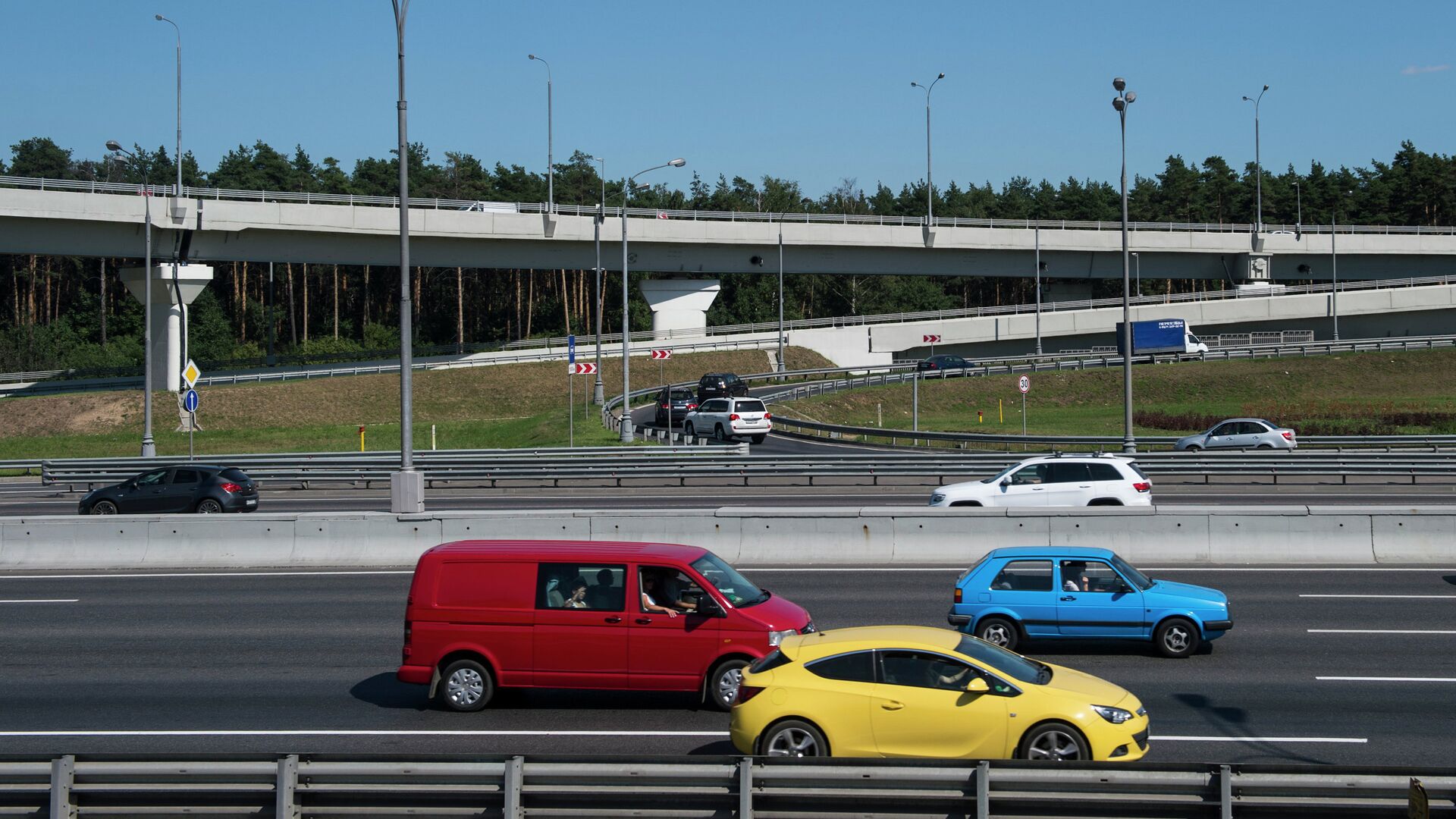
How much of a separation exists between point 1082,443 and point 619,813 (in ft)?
114

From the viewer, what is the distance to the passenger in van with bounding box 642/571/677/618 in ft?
38.3

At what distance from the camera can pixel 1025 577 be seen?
554 inches

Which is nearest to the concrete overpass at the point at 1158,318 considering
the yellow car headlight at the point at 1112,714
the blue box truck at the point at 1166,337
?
the blue box truck at the point at 1166,337

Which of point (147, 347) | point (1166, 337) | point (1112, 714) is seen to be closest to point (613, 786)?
point (1112, 714)

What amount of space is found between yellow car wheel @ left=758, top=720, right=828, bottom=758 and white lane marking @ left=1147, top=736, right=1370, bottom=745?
3.14 metres

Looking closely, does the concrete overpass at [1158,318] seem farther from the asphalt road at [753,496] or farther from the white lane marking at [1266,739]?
the white lane marking at [1266,739]

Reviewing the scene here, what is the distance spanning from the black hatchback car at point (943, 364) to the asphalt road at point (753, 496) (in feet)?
103

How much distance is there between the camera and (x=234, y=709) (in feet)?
39.0

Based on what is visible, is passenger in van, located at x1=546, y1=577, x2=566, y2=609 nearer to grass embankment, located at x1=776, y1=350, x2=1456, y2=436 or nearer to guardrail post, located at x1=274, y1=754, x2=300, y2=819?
guardrail post, located at x1=274, y1=754, x2=300, y2=819

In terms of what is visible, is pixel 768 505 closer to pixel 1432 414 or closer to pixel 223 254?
pixel 1432 414

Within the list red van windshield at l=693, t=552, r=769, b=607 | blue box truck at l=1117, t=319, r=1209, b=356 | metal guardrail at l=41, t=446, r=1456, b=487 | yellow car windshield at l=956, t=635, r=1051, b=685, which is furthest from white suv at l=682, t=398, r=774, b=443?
yellow car windshield at l=956, t=635, r=1051, b=685

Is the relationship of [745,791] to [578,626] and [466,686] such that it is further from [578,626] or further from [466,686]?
[466,686]

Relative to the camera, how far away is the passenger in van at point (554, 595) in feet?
38.7

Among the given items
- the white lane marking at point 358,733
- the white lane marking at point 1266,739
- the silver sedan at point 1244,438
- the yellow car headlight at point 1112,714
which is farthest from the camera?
the silver sedan at point 1244,438
